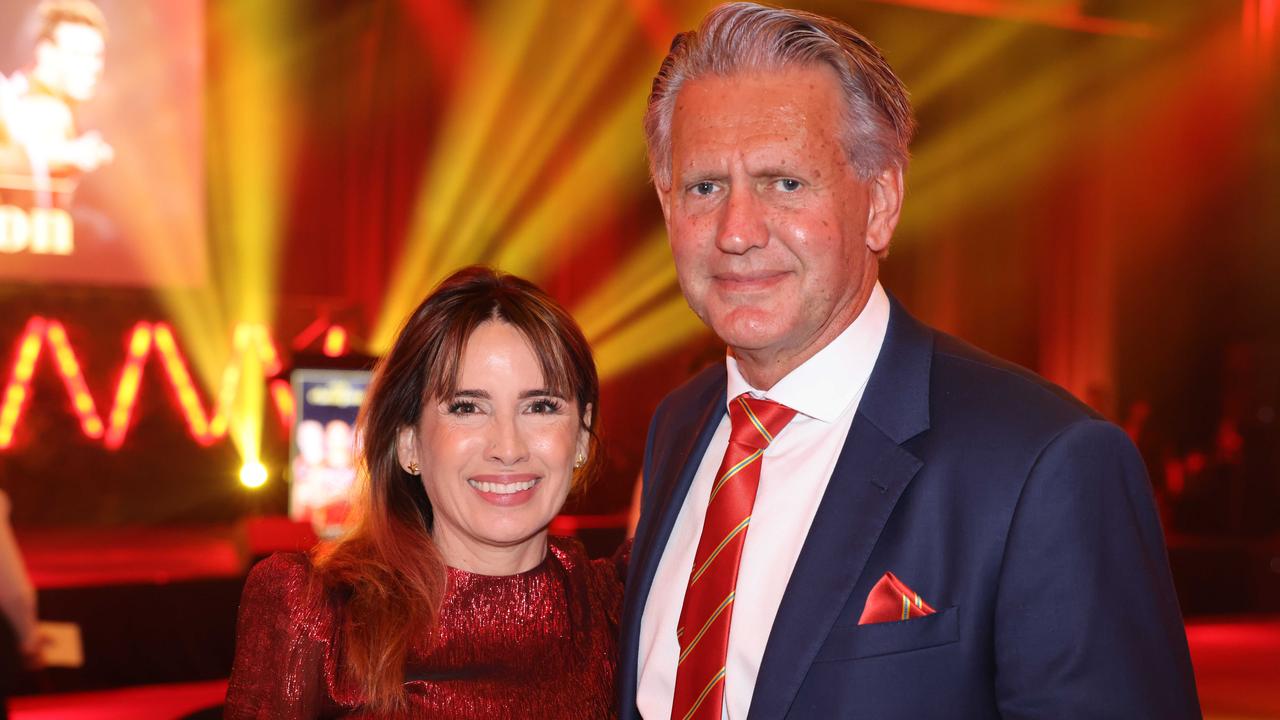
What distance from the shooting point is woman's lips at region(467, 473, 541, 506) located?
1.87 metres

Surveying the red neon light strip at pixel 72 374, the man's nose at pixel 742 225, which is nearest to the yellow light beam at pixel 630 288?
the red neon light strip at pixel 72 374

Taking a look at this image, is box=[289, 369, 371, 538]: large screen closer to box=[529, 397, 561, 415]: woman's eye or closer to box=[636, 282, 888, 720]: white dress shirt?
box=[529, 397, 561, 415]: woman's eye

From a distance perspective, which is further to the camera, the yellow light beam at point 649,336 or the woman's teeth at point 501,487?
the yellow light beam at point 649,336

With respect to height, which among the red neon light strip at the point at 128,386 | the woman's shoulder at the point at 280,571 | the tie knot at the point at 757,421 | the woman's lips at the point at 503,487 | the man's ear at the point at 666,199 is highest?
the red neon light strip at the point at 128,386

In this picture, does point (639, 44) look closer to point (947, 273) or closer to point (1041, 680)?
point (947, 273)

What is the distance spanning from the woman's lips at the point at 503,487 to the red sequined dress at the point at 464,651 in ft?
0.60

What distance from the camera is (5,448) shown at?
24.5 feet

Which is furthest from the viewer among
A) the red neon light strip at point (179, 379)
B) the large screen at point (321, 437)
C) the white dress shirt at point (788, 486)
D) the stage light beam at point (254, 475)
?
the red neon light strip at point (179, 379)

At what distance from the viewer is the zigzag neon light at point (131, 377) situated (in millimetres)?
7523

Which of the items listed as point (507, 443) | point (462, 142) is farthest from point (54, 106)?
point (507, 443)

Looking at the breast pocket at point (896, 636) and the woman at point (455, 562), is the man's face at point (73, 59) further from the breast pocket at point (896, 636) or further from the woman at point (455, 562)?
the breast pocket at point (896, 636)

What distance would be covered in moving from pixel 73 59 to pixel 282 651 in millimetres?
6612

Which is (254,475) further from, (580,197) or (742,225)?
(742,225)

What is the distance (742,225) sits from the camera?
1496 mm
